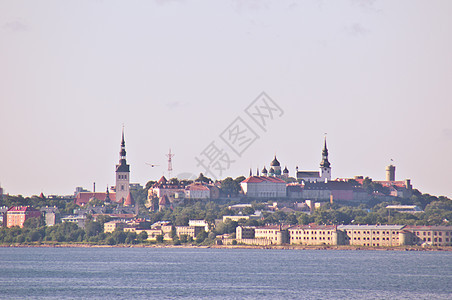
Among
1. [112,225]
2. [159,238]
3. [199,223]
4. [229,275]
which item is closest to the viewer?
[229,275]

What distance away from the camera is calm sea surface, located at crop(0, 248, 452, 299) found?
238ft

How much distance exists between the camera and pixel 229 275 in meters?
86.8

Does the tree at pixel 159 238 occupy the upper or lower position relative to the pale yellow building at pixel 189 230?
lower

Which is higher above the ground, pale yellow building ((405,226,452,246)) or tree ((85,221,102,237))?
tree ((85,221,102,237))

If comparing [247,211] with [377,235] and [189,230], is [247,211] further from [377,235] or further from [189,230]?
[377,235]

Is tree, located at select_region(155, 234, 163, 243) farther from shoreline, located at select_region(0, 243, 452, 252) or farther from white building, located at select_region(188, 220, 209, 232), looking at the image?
white building, located at select_region(188, 220, 209, 232)

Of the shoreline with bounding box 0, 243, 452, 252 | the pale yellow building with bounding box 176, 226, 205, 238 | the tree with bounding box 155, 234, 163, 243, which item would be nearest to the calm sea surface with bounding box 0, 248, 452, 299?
the shoreline with bounding box 0, 243, 452, 252

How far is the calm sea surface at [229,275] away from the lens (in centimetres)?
7244

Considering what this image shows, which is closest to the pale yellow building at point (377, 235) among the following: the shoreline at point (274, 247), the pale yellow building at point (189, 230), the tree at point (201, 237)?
the shoreline at point (274, 247)

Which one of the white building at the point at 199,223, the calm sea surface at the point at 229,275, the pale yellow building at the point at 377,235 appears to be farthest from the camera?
the white building at the point at 199,223

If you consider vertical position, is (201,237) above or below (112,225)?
below

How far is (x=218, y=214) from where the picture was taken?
17200 cm

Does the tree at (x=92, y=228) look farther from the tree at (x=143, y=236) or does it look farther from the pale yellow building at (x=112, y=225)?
the tree at (x=143, y=236)

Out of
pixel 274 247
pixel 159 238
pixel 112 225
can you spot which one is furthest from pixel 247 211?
pixel 274 247
